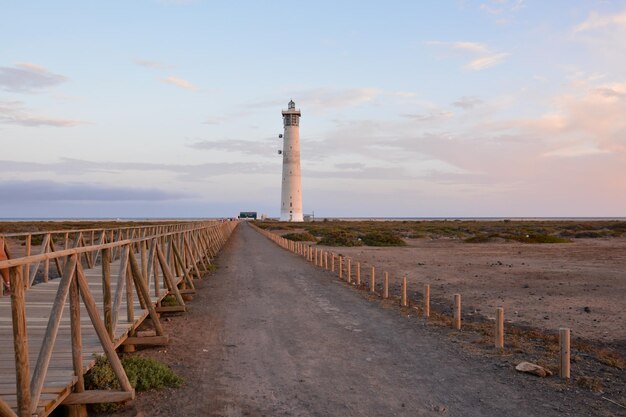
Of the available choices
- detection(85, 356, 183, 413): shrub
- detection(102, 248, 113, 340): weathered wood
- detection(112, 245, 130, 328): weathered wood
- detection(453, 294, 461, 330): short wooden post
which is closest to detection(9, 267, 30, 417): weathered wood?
detection(85, 356, 183, 413): shrub

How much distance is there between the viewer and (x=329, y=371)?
336 inches

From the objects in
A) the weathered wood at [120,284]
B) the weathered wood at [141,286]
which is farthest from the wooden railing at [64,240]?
the weathered wood at [141,286]

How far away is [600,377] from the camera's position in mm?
8828

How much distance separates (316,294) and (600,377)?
32.1 feet

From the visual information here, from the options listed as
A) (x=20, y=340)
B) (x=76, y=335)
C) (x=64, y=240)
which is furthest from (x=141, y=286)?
(x=64, y=240)

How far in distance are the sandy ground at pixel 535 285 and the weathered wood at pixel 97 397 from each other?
10.4m

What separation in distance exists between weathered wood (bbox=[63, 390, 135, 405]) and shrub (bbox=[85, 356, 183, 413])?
408 mm

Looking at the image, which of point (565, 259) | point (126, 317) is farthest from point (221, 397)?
point (565, 259)

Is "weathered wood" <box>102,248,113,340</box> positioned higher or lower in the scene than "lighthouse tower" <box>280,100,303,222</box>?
lower

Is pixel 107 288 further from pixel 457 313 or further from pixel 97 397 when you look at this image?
pixel 457 313

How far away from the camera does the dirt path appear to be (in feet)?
22.7

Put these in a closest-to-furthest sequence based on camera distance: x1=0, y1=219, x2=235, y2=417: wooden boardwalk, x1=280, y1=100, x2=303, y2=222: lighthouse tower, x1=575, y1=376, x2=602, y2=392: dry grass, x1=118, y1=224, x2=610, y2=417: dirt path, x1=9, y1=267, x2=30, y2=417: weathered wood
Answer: x1=9, y1=267, x2=30, y2=417: weathered wood, x1=0, y1=219, x2=235, y2=417: wooden boardwalk, x1=118, y1=224, x2=610, y2=417: dirt path, x1=575, y1=376, x2=602, y2=392: dry grass, x1=280, y1=100, x2=303, y2=222: lighthouse tower

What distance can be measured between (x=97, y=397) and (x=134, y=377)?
1346mm

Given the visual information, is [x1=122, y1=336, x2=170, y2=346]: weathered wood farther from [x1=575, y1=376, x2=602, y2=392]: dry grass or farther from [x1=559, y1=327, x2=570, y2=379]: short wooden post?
[x1=575, y1=376, x2=602, y2=392]: dry grass
